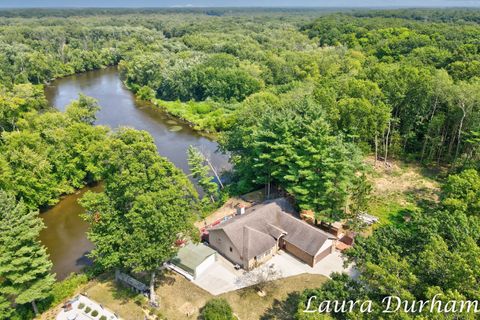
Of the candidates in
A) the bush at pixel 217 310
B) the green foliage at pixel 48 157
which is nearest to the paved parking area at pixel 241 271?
the bush at pixel 217 310

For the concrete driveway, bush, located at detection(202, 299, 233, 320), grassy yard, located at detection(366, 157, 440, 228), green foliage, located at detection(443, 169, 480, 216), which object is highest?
green foliage, located at detection(443, 169, 480, 216)

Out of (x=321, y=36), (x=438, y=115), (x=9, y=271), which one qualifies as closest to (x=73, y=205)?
(x=9, y=271)

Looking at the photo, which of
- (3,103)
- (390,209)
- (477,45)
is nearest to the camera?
(390,209)

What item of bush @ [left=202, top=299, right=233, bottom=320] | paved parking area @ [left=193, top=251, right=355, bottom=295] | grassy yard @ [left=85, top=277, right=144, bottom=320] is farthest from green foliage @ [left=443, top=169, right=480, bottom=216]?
grassy yard @ [left=85, top=277, right=144, bottom=320]

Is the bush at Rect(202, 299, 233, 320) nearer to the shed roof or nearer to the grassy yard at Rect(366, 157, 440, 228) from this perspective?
the shed roof

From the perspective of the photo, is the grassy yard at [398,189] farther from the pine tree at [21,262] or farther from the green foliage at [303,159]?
the pine tree at [21,262]

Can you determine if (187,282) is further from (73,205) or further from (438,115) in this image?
(438,115)

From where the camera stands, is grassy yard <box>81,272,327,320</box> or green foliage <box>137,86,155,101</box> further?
green foliage <box>137,86,155,101</box>
